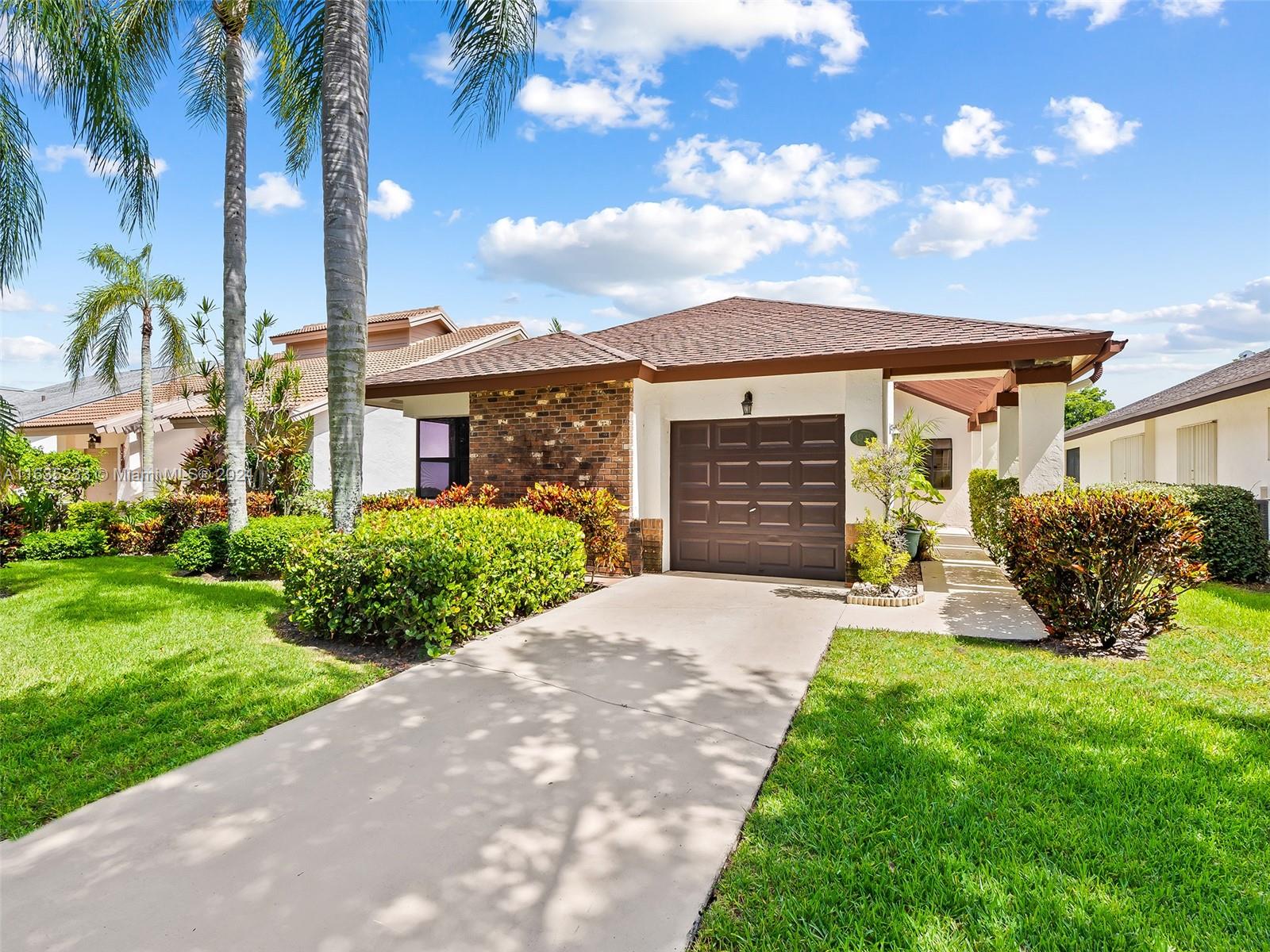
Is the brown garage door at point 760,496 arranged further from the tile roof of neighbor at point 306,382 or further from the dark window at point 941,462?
the tile roof of neighbor at point 306,382

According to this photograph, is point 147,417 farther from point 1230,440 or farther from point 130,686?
point 1230,440

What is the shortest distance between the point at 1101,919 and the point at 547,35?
9.99 m

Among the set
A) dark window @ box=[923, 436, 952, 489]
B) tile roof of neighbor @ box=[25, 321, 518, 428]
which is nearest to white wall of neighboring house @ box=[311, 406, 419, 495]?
tile roof of neighbor @ box=[25, 321, 518, 428]

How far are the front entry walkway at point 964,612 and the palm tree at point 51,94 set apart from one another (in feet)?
36.3

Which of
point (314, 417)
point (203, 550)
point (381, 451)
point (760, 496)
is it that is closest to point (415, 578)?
point (760, 496)

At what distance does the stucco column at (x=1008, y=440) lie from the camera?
1086cm

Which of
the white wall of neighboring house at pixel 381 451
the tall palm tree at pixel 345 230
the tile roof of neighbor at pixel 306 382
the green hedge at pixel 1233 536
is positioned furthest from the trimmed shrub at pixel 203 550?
the green hedge at pixel 1233 536

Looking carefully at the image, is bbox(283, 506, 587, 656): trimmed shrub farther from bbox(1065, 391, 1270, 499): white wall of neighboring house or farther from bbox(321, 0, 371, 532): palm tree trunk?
bbox(1065, 391, 1270, 499): white wall of neighboring house

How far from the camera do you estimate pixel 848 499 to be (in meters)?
8.70

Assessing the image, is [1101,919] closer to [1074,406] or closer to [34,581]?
[34,581]

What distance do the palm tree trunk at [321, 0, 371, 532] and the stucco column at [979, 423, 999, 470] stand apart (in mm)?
17194

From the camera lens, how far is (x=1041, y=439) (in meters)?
8.04

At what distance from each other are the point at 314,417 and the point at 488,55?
11.3 meters

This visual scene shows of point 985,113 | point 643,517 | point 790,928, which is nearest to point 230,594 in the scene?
point 643,517
